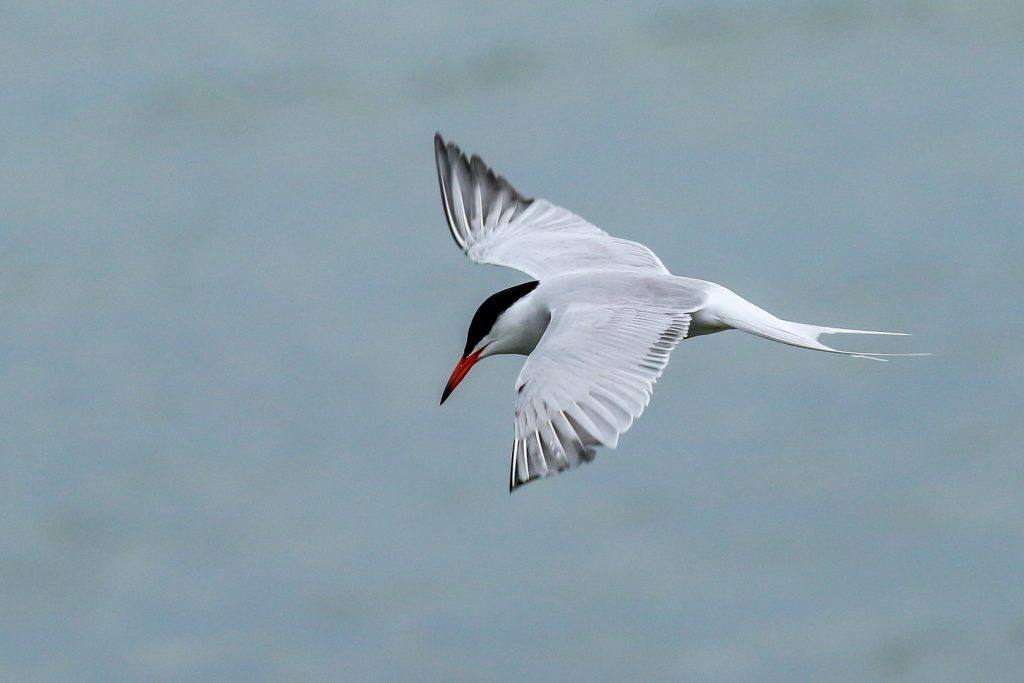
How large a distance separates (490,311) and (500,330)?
8cm

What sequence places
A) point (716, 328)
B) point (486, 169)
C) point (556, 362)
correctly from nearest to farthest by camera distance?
point (556, 362) → point (716, 328) → point (486, 169)

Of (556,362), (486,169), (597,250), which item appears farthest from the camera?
(486,169)

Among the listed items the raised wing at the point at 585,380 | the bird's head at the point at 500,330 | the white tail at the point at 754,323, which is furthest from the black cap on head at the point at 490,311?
the white tail at the point at 754,323

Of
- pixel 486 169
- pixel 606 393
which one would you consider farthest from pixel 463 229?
pixel 606 393

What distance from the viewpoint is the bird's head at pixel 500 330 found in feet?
21.0

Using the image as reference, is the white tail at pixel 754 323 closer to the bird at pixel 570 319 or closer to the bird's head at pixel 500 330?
the bird at pixel 570 319

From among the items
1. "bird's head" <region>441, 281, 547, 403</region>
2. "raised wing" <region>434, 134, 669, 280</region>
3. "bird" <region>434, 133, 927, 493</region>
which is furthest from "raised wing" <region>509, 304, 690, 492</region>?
"raised wing" <region>434, 134, 669, 280</region>

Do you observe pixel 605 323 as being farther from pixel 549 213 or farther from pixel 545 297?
pixel 549 213

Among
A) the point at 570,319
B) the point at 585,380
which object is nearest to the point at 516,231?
the point at 570,319

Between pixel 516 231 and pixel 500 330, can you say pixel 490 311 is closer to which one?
pixel 500 330

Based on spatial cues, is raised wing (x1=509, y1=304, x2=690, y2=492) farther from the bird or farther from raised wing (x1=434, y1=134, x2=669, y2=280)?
raised wing (x1=434, y1=134, x2=669, y2=280)

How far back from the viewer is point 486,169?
7.70 metres

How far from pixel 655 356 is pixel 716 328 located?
1.90ft

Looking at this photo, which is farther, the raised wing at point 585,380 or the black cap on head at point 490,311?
the black cap on head at point 490,311
